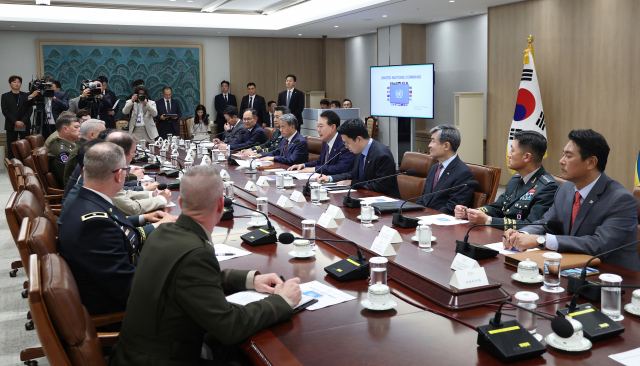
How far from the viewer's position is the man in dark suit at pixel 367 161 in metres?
4.38

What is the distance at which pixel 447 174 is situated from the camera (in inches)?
147

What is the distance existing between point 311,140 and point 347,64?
7200 millimetres

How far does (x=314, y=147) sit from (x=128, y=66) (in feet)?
22.9

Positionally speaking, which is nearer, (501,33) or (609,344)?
(609,344)

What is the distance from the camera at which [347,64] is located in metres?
13.3

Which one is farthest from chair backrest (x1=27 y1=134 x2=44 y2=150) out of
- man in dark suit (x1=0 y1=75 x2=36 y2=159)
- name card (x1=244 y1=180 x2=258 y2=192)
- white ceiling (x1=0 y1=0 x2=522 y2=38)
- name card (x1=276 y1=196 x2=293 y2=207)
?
name card (x1=276 y1=196 x2=293 y2=207)

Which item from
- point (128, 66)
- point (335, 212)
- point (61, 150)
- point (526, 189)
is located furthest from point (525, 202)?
point (128, 66)

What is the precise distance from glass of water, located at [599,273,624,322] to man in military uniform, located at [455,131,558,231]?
127 centimetres

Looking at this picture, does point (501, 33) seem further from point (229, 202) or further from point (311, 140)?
point (229, 202)

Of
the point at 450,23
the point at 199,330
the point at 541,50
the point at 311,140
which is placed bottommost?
the point at 199,330

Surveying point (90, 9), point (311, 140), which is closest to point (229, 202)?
point (311, 140)

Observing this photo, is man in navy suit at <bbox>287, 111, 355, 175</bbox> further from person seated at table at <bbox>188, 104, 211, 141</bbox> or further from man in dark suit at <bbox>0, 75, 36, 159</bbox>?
person seated at table at <bbox>188, 104, 211, 141</bbox>

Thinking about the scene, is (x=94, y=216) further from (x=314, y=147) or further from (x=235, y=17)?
(x=235, y=17)

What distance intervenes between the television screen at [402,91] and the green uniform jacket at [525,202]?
5.83m
